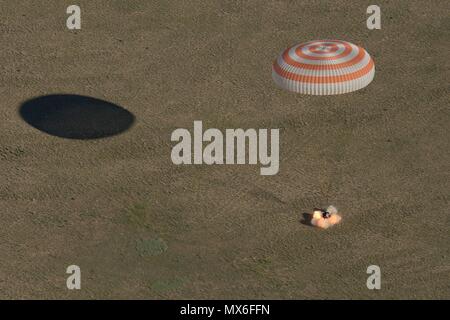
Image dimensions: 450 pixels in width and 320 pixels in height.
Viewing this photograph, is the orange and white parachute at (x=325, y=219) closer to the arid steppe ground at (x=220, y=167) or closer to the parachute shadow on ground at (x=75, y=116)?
the arid steppe ground at (x=220, y=167)

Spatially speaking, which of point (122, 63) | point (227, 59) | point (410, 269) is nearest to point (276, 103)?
point (227, 59)

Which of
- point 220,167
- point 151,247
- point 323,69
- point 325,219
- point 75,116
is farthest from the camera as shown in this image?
point 75,116

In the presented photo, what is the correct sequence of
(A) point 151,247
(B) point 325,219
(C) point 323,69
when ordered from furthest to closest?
(B) point 325,219, (A) point 151,247, (C) point 323,69

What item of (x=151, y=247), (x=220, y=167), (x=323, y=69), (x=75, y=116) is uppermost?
(x=75, y=116)

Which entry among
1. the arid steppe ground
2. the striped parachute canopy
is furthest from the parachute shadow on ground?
the striped parachute canopy

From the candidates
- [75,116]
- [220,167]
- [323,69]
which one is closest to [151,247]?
[220,167]

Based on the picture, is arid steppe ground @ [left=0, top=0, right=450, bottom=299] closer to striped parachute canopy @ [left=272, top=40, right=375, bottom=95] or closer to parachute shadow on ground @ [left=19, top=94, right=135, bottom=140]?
parachute shadow on ground @ [left=19, top=94, right=135, bottom=140]

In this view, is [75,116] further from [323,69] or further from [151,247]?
[323,69]

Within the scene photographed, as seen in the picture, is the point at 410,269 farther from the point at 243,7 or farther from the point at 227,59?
the point at 243,7
